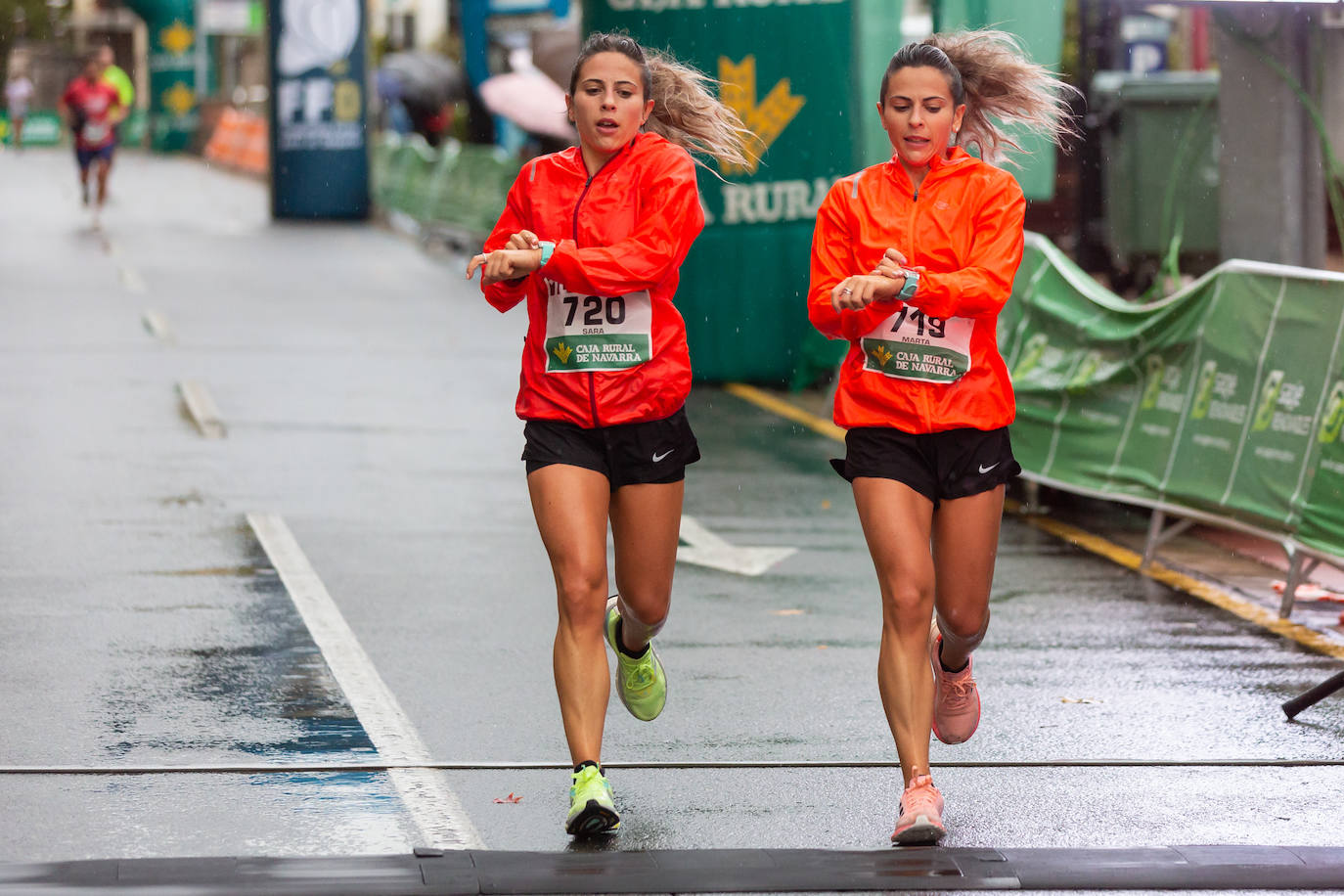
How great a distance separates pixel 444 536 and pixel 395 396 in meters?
4.93

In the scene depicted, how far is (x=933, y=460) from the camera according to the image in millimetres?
5551

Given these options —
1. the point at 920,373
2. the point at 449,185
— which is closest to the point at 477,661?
the point at 920,373

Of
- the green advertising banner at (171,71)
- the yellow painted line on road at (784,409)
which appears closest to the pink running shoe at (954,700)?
the yellow painted line on road at (784,409)

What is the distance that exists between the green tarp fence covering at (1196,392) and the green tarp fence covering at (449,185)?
12723 mm

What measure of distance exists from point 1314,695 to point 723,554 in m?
3.55

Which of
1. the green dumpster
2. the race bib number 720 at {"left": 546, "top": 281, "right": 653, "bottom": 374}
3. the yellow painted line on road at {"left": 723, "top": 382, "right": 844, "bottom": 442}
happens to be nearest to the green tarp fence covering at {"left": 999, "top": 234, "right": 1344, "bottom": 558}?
the yellow painted line on road at {"left": 723, "top": 382, "right": 844, "bottom": 442}

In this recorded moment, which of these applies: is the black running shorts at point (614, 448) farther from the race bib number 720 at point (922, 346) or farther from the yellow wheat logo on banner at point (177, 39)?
the yellow wheat logo on banner at point (177, 39)

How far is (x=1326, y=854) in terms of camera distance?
17.3 ft

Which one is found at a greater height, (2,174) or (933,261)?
(933,261)

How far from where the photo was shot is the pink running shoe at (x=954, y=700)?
5.92 m

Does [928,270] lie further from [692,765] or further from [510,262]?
[692,765]

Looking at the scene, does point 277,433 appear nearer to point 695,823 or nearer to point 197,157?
point 695,823

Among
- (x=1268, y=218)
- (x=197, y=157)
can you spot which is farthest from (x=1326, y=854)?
(x=197, y=157)

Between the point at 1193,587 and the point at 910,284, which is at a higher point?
the point at 910,284
